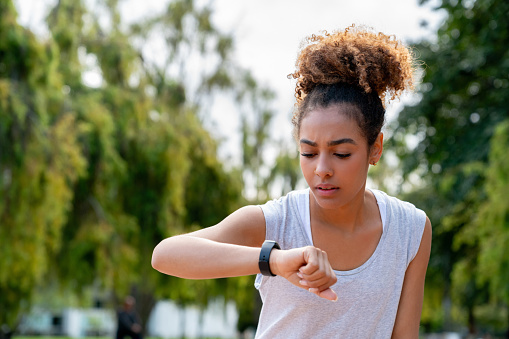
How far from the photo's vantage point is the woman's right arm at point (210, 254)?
1.79 m

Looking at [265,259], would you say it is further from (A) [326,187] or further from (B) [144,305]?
(B) [144,305]

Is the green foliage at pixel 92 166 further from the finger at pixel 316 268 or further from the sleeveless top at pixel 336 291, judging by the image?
the finger at pixel 316 268

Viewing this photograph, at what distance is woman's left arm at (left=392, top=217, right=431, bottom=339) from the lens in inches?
87.7

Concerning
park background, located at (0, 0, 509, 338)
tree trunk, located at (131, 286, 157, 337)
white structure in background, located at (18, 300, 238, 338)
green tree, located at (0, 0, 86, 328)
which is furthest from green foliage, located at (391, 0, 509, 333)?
white structure in background, located at (18, 300, 238, 338)

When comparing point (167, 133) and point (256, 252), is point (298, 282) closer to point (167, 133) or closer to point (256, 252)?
point (256, 252)

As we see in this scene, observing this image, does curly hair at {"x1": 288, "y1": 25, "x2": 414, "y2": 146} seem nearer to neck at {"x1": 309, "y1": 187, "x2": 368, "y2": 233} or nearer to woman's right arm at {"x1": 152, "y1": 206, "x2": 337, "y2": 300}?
neck at {"x1": 309, "y1": 187, "x2": 368, "y2": 233}

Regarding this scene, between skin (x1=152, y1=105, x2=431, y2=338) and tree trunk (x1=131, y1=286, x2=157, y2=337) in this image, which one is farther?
tree trunk (x1=131, y1=286, x2=157, y2=337)

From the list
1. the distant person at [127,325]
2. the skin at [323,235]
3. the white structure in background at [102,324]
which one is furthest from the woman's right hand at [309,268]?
the white structure in background at [102,324]

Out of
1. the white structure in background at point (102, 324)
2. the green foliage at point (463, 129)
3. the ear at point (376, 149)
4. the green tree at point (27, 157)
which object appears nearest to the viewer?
the ear at point (376, 149)

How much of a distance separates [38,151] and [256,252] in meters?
8.84

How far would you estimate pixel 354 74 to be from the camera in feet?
6.93

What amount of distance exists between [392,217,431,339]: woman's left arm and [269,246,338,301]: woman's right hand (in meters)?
0.64

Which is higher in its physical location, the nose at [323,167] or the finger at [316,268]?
the nose at [323,167]

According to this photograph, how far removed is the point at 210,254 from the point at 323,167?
0.43m
